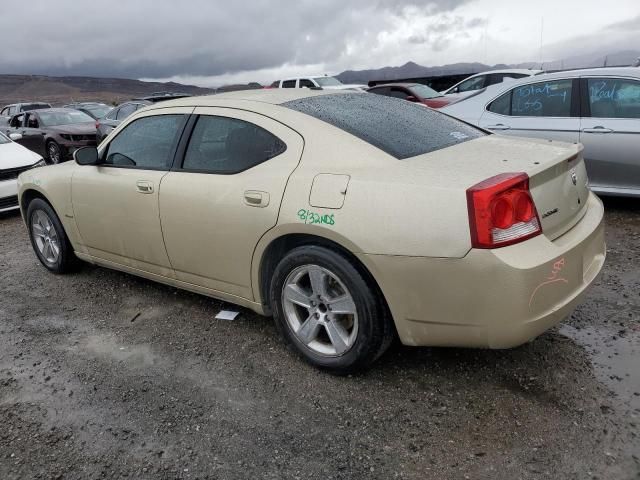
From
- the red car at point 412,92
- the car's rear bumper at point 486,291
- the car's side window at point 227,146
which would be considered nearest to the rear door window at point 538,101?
the car's rear bumper at point 486,291

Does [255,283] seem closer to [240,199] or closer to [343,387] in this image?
[240,199]

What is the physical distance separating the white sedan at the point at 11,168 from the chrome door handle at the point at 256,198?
20.4 feet

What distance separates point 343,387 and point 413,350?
55 cm

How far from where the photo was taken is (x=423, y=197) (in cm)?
245

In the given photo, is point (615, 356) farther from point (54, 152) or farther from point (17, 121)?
point (17, 121)

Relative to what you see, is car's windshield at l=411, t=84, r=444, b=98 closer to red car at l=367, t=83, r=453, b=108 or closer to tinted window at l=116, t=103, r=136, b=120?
red car at l=367, t=83, r=453, b=108

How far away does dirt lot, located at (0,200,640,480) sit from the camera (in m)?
2.35

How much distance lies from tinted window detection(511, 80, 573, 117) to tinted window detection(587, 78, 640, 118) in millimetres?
240

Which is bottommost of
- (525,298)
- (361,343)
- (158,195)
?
(361,343)

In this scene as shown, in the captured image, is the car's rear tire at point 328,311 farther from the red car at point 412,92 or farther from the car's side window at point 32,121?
the car's side window at point 32,121

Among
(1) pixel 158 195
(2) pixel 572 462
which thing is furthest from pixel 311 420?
(1) pixel 158 195

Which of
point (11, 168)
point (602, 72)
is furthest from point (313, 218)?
point (11, 168)

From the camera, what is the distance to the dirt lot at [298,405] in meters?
2.35

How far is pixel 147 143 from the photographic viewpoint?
389 cm
